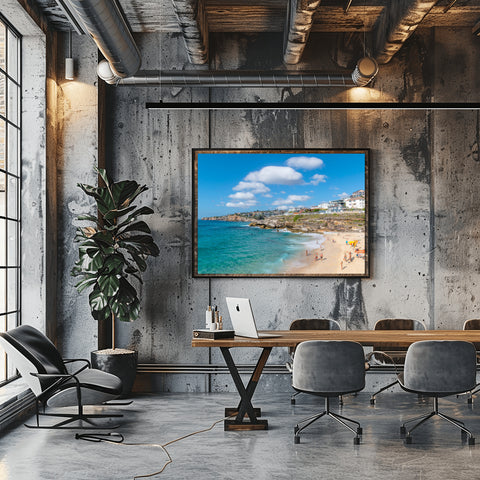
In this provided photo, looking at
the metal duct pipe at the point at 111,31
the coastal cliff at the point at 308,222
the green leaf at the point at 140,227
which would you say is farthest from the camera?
the coastal cliff at the point at 308,222

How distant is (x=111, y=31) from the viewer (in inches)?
192

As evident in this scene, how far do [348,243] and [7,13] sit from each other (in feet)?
14.9

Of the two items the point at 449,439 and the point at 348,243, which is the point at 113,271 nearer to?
the point at 348,243

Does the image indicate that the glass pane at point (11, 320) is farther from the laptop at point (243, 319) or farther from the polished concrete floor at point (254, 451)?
the laptop at point (243, 319)

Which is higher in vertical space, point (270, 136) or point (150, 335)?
point (270, 136)

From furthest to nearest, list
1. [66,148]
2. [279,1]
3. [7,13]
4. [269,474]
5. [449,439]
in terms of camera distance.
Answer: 1. [66,148]
2. [279,1]
3. [7,13]
4. [449,439]
5. [269,474]

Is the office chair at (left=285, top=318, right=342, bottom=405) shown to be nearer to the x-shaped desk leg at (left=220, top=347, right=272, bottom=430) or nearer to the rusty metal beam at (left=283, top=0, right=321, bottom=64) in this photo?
the x-shaped desk leg at (left=220, top=347, right=272, bottom=430)

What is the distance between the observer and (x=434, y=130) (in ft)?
23.9

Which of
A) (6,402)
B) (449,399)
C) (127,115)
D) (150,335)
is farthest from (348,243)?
(6,402)

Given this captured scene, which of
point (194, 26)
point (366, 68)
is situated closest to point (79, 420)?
point (194, 26)

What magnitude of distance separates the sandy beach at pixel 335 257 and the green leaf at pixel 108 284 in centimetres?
210

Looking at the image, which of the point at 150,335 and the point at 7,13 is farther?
the point at 150,335

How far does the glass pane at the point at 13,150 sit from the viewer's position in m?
6.34

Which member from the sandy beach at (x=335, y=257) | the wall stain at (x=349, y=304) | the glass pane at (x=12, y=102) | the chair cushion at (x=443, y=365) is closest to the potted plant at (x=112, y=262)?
the glass pane at (x=12, y=102)
